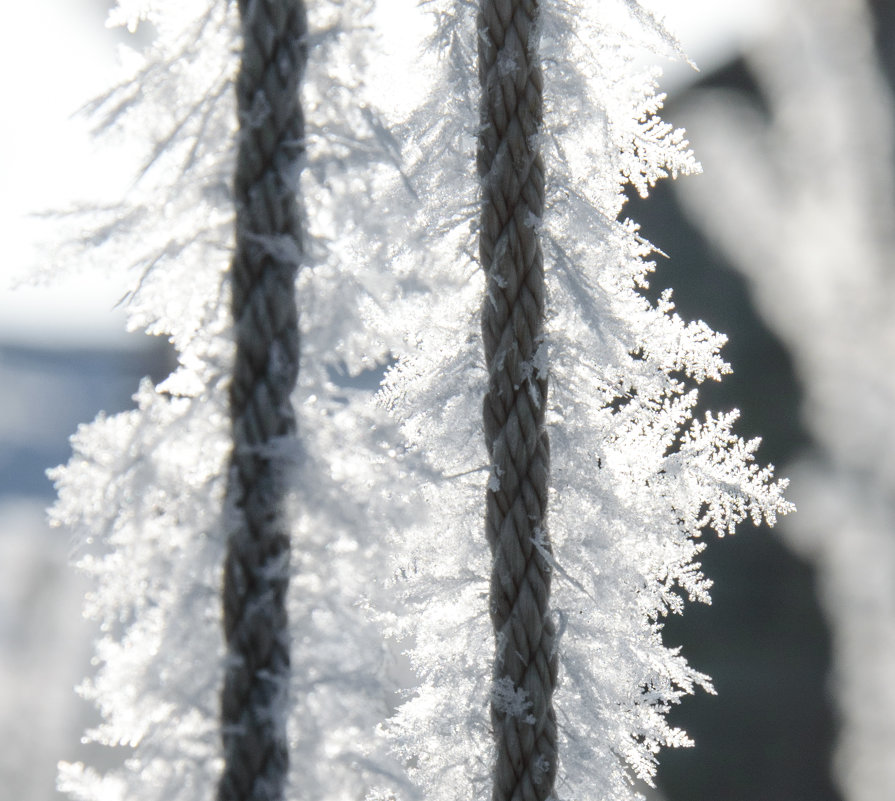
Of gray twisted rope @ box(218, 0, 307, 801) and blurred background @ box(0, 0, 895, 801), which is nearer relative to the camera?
gray twisted rope @ box(218, 0, 307, 801)

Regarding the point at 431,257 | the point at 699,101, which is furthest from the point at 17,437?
the point at 431,257

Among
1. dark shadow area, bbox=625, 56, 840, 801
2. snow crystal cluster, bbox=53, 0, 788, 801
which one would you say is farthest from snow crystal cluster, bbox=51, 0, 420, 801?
dark shadow area, bbox=625, 56, 840, 801

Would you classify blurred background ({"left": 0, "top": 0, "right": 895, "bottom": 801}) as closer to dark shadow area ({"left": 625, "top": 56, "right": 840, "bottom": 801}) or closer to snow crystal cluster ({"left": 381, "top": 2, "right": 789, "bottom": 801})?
dark shadow area ({"left": 625, "top": 56, "right": 840, "bottom": 801})

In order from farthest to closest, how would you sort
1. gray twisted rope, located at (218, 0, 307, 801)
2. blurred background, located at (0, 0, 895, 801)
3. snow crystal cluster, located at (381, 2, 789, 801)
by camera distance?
blurred background, located at (0, 0, 895, 801), snow crystal cluster, located at (381, 2, 789, 801), gray twisted rope, located at (218, 0, 307, 801)

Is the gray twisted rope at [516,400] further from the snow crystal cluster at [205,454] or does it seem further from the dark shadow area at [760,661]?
the dark shadow area at [760,661]

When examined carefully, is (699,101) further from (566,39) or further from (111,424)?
(111,424)

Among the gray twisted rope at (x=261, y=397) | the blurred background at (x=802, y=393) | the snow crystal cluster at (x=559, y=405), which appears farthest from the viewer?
the blurred background at (x=802, y=393)

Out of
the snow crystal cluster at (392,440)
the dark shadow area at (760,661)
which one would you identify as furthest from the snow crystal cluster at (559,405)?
the dark shadow area at (760,661)
